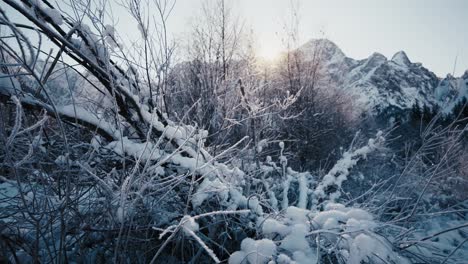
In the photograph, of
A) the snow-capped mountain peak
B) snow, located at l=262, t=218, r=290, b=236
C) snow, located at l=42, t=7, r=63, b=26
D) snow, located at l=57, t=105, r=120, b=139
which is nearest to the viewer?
snow, located at l=262, t=218, r=290, b=236

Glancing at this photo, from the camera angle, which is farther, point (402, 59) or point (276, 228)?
point (402, 59)

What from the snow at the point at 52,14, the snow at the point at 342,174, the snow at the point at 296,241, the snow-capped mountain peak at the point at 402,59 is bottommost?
the snow at the point at 342,174

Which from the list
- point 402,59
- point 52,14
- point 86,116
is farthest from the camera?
point 402,59

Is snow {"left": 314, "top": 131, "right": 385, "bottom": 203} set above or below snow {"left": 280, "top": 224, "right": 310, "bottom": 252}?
below

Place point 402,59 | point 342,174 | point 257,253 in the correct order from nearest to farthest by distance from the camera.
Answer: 1. point 257,253
2. point 342,174
3. point 402,59

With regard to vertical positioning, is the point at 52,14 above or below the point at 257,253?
above

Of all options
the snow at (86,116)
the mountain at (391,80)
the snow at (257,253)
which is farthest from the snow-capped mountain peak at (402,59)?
the snow at (257,253)

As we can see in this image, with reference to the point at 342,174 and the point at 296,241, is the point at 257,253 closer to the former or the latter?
the point at 296,241

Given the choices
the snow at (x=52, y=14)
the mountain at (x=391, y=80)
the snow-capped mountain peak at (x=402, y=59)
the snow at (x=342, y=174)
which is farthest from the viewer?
the snow-capped mountain peak at (x=402, y=59)

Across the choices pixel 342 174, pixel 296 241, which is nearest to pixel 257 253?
pixel 296 241

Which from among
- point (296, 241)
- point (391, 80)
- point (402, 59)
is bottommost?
point (296, 241)

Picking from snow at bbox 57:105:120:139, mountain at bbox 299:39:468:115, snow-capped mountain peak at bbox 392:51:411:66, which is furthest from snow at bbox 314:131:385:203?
snow-capped mountain peak at bbox 392:51:411:66

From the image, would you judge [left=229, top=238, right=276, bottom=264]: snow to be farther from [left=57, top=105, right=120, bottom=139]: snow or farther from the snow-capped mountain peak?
the snow-capped mountain peak

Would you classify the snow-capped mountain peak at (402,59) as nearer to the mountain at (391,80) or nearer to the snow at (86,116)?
the mountain at (391,80)
